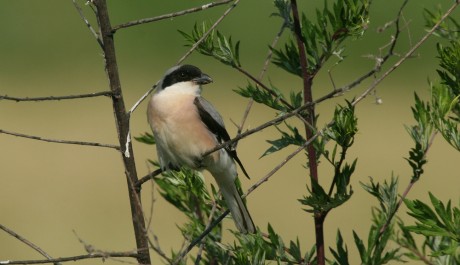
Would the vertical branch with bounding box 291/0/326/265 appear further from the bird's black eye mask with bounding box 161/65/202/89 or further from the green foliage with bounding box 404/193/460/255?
the bird's black eye mask with bounding box 161/65/202/89

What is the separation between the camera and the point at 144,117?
12242 mm

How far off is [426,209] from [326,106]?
10.2m

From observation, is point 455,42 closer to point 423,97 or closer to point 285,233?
point 285,233

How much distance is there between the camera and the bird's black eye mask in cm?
536

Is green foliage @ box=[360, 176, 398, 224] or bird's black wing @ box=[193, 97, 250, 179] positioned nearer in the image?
green foliage @ box=[360, 176, 398, 224]

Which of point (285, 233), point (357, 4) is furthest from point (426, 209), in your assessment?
point (285, 233)

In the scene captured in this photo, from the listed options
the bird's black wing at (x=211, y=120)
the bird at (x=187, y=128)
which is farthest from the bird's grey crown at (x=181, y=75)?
the bird's black wing at (x=211, y=120)

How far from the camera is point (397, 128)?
1250 centimetres

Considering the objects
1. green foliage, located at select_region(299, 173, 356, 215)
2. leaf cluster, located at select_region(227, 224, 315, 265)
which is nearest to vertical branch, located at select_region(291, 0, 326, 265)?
green foliage, located at select_region(299, 173, 356, 215)

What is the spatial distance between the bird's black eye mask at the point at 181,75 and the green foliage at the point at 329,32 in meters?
2.16

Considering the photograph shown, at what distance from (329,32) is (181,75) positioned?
2320mm

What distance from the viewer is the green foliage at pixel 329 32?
300 centimetres

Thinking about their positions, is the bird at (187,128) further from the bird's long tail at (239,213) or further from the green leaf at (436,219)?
the green leaf at (436,219)

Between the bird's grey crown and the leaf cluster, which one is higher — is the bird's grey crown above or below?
above
